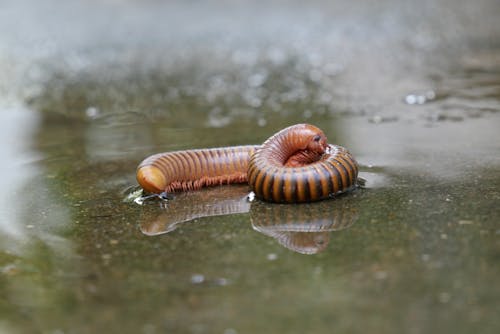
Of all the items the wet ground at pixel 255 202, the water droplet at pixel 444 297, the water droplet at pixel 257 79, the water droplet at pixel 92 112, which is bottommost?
the water droplet at pixel 257 79

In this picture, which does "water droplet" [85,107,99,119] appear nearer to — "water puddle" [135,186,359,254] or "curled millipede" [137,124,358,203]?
"curled millipede" [137,124,358,203]

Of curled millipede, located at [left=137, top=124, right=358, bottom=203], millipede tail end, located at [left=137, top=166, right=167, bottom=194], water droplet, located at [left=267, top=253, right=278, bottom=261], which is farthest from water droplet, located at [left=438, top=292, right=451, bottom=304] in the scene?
millipede tail end, located at [left=137, top=166, right=167, bottom=194]

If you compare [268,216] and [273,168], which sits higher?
[273,168]

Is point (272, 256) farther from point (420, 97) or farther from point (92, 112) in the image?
point (92, 112)

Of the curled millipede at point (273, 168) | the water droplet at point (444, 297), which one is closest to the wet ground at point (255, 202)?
the water droplet at point (444, 297)

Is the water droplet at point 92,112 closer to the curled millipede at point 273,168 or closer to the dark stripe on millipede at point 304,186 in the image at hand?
the curled millipede at point 273,168

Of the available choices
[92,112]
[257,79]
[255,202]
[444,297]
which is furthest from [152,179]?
[257,79]
